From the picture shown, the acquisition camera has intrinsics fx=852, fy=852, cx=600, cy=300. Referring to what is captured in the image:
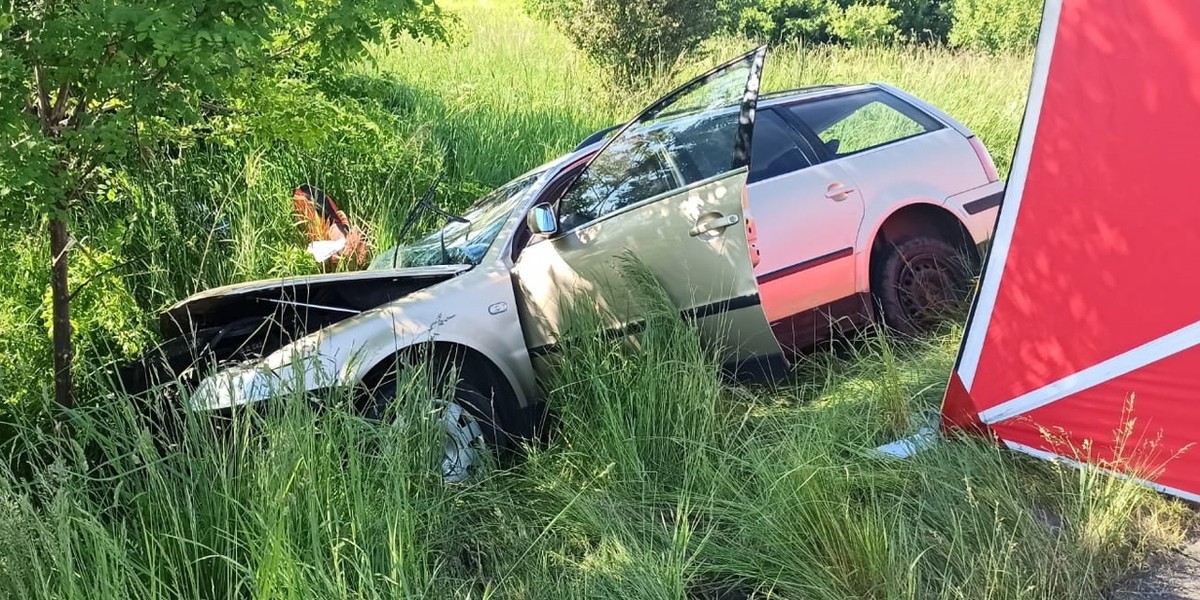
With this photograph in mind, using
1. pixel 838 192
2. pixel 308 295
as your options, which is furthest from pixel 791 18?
pixel 308 295

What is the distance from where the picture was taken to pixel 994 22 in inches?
878

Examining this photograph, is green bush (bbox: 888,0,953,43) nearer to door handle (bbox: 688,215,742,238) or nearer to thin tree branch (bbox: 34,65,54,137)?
door handle (bbox: 688,215,742,238)

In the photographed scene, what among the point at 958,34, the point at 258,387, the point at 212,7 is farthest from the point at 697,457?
the point at 958,34

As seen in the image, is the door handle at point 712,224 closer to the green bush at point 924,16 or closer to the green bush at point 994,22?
the green bush at point 994,22

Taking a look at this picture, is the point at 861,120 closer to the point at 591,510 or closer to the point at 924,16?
the point at 591,510

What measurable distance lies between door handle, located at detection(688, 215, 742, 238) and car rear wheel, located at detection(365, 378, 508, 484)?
127 centimetres

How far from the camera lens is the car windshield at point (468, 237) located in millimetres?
4457

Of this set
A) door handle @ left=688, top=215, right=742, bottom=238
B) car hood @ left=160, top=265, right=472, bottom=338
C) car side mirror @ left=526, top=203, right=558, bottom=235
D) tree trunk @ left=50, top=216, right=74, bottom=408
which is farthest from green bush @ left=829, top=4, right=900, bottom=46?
tree trunk @ left=50, top=216, right=74, bottom=408

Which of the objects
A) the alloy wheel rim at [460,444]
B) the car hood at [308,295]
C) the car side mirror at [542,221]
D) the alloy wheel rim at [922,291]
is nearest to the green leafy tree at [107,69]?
the car hood at [308,295]

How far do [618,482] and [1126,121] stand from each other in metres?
2.45

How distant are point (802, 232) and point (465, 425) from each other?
2145 millimetres

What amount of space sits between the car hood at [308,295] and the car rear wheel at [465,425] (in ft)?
1.46

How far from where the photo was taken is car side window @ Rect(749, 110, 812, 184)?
4.86m

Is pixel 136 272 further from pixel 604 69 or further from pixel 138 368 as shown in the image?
pixel 604 69
